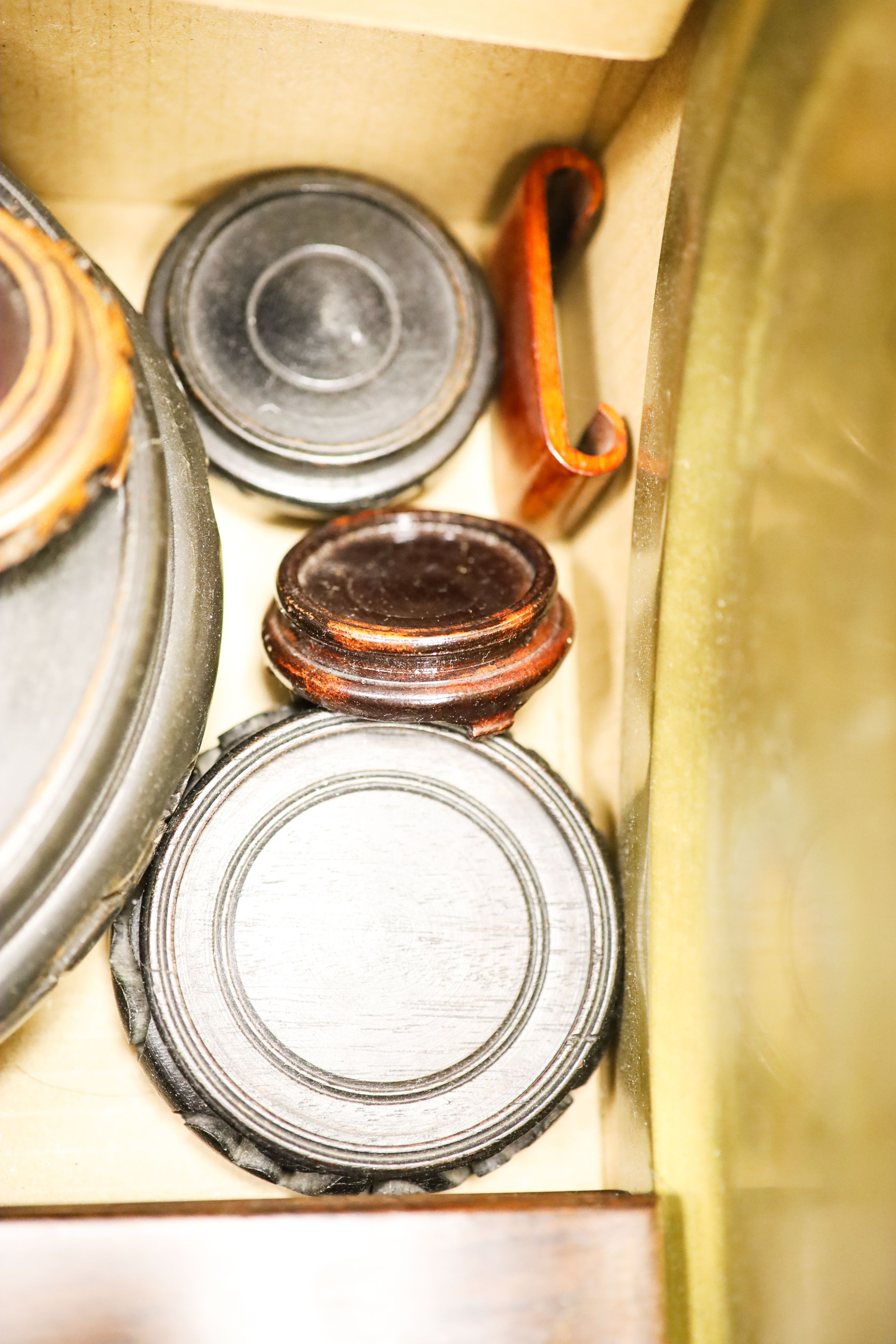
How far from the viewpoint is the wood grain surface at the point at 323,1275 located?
2.47 ft

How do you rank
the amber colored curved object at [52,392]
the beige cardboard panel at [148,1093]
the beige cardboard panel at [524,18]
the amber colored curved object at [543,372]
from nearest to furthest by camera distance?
the amber colored curved object at [52,392]
the beige cardboard panel at [524,18]
the beige cardboard panel at [148,1093]
the amber colored curved object at [543,372]

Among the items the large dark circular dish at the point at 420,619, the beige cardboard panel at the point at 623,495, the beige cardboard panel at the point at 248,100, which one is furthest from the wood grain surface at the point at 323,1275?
the beige cardboard panel at the point at 248,100

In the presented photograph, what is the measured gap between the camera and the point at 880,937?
31.0 inches

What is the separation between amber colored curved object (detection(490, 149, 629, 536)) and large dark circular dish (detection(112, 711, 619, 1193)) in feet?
1.24

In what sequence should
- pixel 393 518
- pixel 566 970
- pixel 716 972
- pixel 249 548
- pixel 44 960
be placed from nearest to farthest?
1. pixel 44 960
2. pixel 716 972
3. pixel 566 970
4. pixel 393 518
5. pixel 249 548

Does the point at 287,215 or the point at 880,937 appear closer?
the point at 880,937

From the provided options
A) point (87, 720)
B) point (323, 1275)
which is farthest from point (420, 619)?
point (323, 1275)

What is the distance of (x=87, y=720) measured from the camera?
2.43 feet

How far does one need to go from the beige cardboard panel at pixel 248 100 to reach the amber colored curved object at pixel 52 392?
0.54m

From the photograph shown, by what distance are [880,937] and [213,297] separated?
119cm

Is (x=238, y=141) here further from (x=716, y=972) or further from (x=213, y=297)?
(x=716, y=972)

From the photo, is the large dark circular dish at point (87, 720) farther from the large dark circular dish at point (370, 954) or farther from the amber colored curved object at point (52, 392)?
the large dark circular dish at point (370, 954)

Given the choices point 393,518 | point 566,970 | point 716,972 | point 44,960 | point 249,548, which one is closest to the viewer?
point 44,960

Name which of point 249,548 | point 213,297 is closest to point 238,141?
point 213,297
